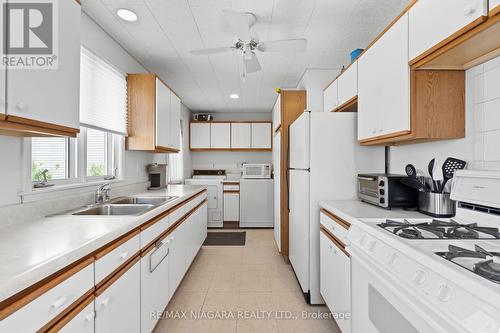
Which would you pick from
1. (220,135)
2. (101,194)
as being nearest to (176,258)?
(101,194)

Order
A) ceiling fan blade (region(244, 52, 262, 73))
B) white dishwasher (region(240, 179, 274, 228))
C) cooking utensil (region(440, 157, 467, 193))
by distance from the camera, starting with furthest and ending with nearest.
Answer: white dishwasher (region(240, 179, 274, 228)) → ceiling fan blade (region(244, 52, 262, 73)) → cooking utensil (region(440, 157, 467, 193))

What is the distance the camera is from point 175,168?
183 inches

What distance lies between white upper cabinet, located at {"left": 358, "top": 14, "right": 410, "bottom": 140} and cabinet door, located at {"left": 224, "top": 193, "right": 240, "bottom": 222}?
3.27 meters

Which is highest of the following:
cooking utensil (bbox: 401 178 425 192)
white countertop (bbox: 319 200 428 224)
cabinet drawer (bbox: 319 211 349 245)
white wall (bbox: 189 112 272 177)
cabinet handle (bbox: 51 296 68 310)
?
white wall (bbox: 189 112 272 177)

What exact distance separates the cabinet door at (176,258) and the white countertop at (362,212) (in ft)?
4.28

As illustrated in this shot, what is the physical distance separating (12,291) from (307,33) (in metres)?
2.60

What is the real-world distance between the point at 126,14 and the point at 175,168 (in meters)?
2.92

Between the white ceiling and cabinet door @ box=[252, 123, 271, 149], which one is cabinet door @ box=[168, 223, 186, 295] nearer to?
the white ceiling

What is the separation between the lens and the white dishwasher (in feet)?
16.0

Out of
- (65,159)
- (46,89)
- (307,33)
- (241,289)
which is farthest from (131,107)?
(241,289)

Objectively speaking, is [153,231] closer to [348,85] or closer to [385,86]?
[385,86]

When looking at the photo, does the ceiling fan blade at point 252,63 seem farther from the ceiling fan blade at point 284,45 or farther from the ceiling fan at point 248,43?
the ceiling fan blade at point 284,45

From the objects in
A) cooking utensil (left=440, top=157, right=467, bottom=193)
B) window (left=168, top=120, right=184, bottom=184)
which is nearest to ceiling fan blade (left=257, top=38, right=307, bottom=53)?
cooking utensil (left=440, top=157, right=467, bottom=193)

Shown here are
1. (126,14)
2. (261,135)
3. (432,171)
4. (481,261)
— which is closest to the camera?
(481,261)
